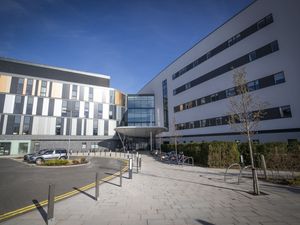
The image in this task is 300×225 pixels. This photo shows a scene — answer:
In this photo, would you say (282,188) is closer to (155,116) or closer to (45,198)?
(45,198)

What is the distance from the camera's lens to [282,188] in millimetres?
8273

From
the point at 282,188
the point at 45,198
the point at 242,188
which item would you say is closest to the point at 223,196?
the point at 242,188

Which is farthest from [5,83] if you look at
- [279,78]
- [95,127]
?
[279,78]

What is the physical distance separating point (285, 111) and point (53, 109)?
50073mm

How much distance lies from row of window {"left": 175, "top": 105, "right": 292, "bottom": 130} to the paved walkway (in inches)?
663

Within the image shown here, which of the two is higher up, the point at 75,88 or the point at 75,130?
the point at 75,88

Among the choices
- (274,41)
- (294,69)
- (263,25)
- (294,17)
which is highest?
(263,25)

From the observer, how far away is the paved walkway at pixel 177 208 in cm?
494

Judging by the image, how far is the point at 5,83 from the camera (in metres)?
42.3

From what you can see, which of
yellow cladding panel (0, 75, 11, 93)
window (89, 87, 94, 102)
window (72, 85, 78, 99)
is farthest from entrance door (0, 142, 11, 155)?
window (89, 87, 94, 102)

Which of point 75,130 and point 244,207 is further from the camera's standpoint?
point 75,130

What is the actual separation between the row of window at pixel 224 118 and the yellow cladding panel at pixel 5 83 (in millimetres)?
43220

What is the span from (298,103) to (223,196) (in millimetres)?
19204

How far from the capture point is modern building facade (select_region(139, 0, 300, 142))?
20781 mm
